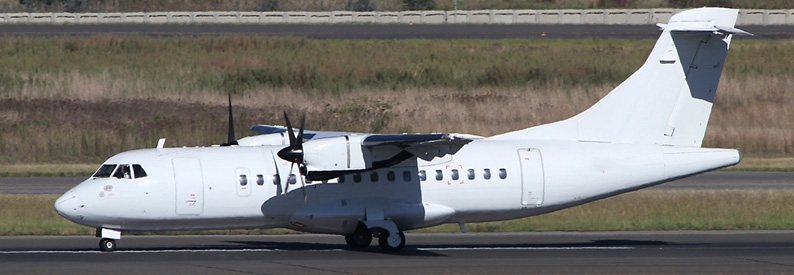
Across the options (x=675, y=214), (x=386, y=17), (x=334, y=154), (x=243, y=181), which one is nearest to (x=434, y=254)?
(x=334, y=154)

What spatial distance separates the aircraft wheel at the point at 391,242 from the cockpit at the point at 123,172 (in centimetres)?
462

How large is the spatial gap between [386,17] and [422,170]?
52458mm

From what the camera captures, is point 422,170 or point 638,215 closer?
point 422,170

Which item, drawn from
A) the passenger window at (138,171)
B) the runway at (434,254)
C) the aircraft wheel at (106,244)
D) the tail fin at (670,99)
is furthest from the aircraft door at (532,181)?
the aircraft wheel at (106,244)

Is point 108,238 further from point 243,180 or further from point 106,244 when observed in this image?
point 243,180

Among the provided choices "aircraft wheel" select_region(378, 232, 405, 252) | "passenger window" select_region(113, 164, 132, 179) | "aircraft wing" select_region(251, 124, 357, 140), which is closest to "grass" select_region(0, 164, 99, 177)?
"aircraft wing" select_region(251, 124, 357, 140)

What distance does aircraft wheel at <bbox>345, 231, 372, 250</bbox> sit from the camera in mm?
20422

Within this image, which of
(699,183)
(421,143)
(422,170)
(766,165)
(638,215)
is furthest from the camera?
(766,165)

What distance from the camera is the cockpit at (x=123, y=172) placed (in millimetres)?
19469

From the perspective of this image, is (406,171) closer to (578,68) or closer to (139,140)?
(139,140)

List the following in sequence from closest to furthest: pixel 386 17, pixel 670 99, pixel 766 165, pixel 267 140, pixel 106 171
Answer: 1. pixel 106 171
2. pixel 670 99
3. pixel 267 140
4. pixel 766 165
5. pixel 386 17

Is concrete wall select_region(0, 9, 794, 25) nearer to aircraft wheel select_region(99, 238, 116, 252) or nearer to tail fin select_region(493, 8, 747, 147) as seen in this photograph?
tail fin select_region(493, 8, 747, 147)

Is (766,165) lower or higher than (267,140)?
lower

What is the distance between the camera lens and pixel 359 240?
67.5 ft
